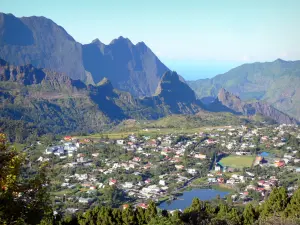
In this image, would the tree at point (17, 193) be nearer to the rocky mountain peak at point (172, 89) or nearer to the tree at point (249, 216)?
the tree at point (249, 216)

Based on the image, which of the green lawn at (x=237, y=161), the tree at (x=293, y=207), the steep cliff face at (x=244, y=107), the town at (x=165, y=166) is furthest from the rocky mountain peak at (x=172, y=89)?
the tree at (x=293, y=207)

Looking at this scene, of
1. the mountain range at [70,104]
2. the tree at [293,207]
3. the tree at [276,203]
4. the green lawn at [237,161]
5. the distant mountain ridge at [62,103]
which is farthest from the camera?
the mountain range at [70,104]

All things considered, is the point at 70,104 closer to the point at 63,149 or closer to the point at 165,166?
the point at 63,149

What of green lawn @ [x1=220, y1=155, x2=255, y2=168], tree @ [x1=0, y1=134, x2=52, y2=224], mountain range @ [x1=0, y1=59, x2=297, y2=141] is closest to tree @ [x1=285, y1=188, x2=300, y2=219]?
tree @ [x1=0, y1=134, x2=52, y2=224]

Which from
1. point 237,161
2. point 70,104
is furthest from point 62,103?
point 237,161

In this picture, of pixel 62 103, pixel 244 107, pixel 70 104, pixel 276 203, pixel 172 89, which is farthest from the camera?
pixel 172 89

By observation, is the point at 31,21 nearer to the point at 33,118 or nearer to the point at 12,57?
the point at 12,57
